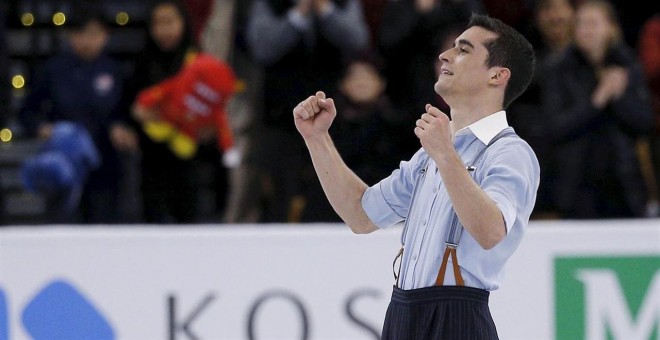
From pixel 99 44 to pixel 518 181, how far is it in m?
4.81

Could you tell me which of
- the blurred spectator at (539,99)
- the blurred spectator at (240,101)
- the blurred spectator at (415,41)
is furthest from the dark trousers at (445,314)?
the blurred spectator at (240,101)

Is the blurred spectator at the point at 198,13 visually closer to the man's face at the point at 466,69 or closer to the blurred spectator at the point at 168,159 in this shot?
the blurred spectator at the point at 168,159

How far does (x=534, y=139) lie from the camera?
697 centimetres

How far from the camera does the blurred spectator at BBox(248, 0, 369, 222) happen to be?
6.96 metres

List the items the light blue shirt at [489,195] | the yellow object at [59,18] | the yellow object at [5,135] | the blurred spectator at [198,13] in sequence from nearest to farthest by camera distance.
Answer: the light blue shirt at [489,195]
the blurred spectator at [198,13]
the yellow object at [5,135]
the yellow object at [59,18]

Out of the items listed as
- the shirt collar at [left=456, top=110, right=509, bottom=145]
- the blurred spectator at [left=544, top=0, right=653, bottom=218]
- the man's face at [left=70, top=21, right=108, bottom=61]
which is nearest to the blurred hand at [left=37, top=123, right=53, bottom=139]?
the man's face at [left=70, top=21, right=108, bottom=61]

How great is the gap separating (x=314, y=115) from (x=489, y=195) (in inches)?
26.4

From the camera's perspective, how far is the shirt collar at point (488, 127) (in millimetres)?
3295

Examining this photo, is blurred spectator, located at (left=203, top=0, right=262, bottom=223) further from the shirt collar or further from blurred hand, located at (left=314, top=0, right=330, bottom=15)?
the shirt collar

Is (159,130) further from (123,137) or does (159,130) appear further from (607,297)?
(607,297)

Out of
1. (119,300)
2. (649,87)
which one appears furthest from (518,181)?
(649,87)

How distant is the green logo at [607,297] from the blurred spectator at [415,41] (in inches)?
55.3

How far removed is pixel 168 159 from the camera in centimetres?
722

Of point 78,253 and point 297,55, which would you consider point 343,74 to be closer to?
point 297,55
